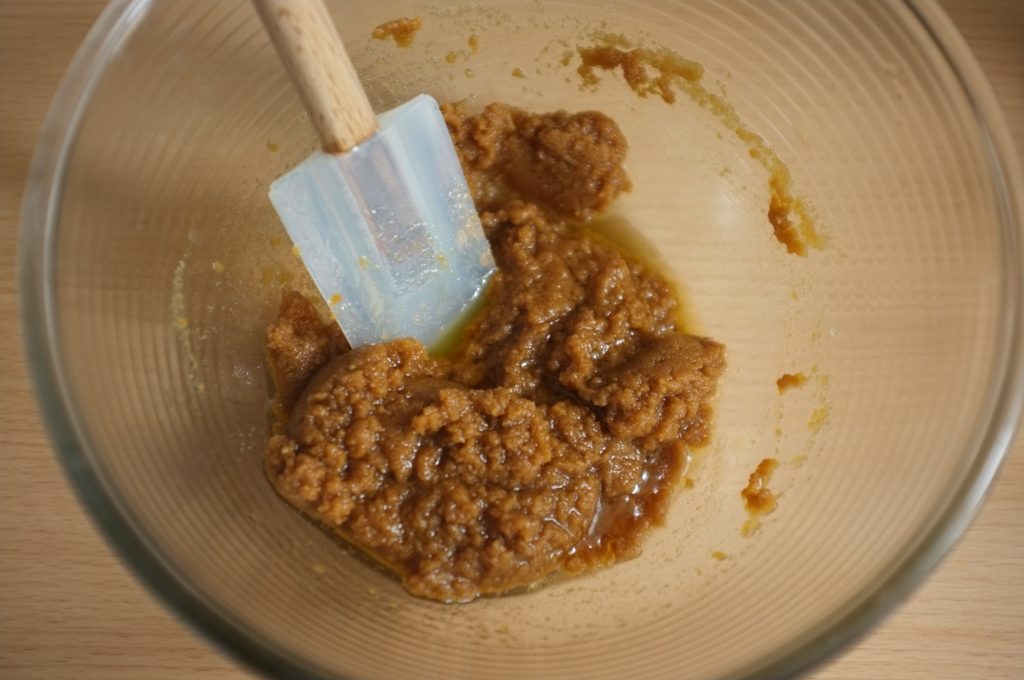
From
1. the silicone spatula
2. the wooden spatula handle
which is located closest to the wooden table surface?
the silicone spatula

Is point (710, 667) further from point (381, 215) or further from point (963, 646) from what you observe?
point (381, 215)

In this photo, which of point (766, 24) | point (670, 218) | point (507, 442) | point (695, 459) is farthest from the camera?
point (670, 218)

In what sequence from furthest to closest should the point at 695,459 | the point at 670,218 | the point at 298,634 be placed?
the point at 670,218
the point at 695,459
the point at 298,634

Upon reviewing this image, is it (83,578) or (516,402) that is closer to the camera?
(516,402)

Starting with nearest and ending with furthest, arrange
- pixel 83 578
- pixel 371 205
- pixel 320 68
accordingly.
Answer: pixel 320 68
pixel 371 205
pixel 83 578

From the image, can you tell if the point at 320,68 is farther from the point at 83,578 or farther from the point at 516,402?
the point at 83,578

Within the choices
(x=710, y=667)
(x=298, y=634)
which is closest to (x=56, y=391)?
(x=298, y=634)

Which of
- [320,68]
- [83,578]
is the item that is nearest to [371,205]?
[320,68]

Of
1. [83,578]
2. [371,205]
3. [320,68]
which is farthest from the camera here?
[83,578]
